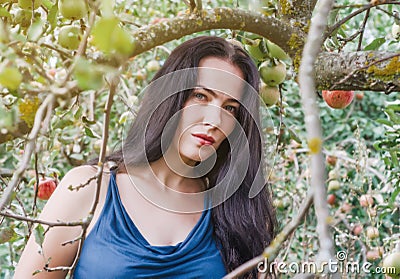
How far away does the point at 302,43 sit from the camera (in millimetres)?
1199

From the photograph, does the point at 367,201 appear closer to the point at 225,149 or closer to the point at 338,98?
the point at 338,98

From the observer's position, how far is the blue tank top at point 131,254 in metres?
1.36

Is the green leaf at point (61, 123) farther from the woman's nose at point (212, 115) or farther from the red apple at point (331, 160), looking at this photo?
the red apple at point (331, 160)

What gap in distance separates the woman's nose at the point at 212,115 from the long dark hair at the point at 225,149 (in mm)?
91

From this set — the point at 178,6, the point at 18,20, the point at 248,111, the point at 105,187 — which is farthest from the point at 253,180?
the point at 178,6

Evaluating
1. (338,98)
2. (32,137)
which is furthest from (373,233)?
(32,137)

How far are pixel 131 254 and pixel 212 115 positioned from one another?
0.35 meters

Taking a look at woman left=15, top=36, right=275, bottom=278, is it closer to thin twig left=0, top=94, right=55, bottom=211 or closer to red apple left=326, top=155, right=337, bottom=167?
thin twig left=0, top=94, right=55, bottom=211

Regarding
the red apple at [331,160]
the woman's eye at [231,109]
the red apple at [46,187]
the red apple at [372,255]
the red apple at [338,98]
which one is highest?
the red apple at [331,160]

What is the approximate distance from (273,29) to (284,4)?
0.10m

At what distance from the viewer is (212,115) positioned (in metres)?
1.37

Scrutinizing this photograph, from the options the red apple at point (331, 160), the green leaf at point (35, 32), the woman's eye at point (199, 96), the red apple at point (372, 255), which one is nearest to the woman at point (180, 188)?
the woman's eye at point (199, 96)

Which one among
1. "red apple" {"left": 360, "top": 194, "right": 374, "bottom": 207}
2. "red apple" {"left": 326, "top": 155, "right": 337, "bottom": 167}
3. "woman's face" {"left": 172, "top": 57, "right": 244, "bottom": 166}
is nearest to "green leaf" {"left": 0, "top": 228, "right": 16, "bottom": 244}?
"woman's face" {"left": 172, "top": 57, "right": 244, "bottom": 166}

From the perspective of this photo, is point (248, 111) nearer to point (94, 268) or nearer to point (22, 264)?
point (94, 268)
